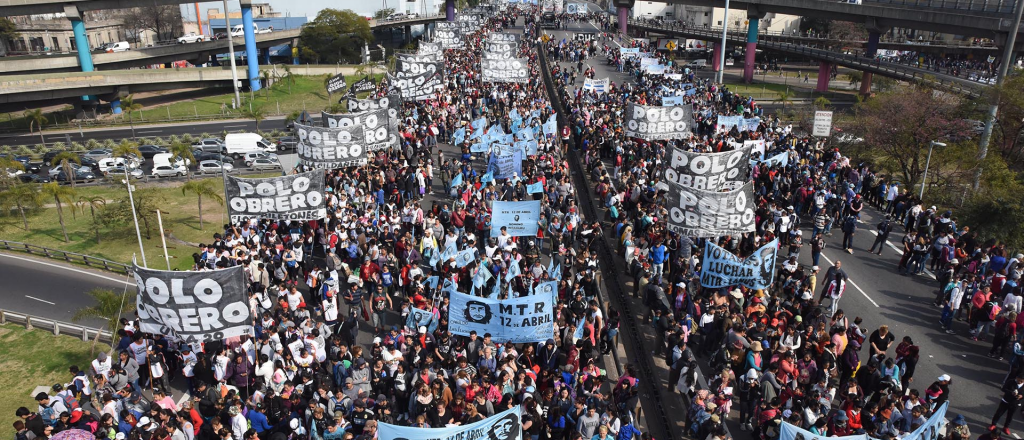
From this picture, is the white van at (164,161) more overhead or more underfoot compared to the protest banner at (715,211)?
more underfoot

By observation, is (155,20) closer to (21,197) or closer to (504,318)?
(21,197)

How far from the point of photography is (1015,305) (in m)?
15.3

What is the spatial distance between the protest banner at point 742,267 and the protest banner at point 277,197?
1088 cm

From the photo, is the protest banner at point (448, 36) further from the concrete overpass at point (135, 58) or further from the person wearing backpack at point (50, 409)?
the person wearing backpack at point (50, 409)

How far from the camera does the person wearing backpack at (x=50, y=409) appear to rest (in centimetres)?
1209

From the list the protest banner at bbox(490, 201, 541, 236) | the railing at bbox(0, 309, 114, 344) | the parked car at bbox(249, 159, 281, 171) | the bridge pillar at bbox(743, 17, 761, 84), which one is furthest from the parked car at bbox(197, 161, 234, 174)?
the bridge pillar at bbox(743, 17, 761, 84)

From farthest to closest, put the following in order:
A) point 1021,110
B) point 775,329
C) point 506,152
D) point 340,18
A: point 340,18 < point 1021,110 < point 506,152 < point 775,329

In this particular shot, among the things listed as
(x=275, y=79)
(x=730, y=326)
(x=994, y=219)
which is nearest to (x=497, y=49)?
(x=994, y=219)

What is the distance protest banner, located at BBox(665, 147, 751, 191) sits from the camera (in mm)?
20641

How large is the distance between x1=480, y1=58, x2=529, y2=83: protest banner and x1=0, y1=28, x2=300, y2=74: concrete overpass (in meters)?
51.5

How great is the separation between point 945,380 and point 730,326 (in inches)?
155

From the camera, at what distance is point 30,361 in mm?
18094

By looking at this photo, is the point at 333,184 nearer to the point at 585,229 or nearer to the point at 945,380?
the point at 585,229

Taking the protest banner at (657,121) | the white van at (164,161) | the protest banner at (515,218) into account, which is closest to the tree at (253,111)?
the white van at (164,161)
